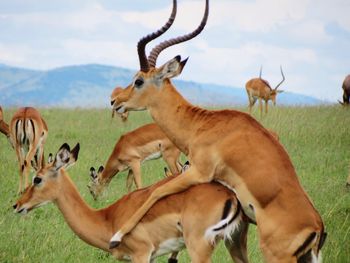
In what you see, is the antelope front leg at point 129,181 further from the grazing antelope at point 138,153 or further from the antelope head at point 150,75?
the antelope head at point 150,75

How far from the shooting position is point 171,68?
6.50m

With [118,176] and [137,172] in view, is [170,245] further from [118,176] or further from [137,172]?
[118,176]

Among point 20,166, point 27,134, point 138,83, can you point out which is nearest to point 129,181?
point 20,166

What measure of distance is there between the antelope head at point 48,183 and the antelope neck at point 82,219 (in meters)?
0.06

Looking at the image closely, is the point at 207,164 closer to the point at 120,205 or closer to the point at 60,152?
the point at 120,205

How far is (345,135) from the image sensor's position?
45.5ft

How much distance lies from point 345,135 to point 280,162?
28.8 feet

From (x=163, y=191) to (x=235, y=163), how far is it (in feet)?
2.03

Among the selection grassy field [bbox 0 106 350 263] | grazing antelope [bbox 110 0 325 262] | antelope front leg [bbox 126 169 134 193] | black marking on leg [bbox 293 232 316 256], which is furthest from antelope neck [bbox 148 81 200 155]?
antelope front leg [bbox 126 169 134 193]

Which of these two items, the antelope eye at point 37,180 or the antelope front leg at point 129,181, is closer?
the antelope eye at point 37,180

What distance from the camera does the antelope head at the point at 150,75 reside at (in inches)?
257

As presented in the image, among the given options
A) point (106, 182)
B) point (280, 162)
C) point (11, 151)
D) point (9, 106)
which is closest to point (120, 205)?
point (280, 162)

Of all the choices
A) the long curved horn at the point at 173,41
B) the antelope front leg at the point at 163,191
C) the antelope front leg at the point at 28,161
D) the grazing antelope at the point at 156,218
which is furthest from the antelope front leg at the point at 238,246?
the antelope front leg at the point at 28,161

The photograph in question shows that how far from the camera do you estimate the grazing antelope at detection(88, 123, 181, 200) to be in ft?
34.9
